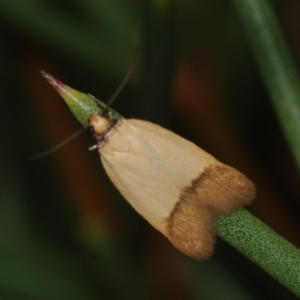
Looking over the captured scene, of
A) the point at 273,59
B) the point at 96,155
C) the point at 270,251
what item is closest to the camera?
the point at 270,251

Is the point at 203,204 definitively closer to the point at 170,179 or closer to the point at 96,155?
the point at 170,179

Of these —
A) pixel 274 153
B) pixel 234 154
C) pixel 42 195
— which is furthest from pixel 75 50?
pixel 274 153

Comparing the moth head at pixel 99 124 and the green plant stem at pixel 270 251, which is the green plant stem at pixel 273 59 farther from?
the moth head at pixel 99 124

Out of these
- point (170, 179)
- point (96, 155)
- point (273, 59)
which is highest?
point (273, 59)

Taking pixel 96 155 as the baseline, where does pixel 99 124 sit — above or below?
above

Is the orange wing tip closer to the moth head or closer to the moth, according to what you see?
the moth

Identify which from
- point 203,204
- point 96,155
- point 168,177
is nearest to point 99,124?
point 168,177
